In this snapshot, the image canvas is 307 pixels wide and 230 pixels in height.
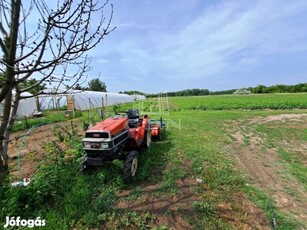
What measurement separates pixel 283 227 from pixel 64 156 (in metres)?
4.48

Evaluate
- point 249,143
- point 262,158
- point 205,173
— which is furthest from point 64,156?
point 249,143

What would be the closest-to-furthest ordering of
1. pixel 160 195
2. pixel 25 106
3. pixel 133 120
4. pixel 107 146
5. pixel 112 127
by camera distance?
pixel 160 195 → pixel 107 146 → pixel 112 127 → pixel 133 120 → pixel 25 106

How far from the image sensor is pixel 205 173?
182 inches

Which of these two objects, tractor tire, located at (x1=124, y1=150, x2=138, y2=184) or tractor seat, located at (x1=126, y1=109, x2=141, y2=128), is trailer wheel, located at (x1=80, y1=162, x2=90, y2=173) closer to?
tractor tire, located at (x1=124, y1=150, x2=138, y2=184)

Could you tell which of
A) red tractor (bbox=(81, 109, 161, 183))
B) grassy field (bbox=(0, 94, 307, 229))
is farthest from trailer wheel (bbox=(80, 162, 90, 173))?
grassy field (bbox=(0, 94, 307, 229))

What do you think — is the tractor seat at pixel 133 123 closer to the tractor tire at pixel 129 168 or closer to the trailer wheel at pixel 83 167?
the tractor tire at pixel 129 168

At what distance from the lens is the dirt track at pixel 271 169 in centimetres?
407

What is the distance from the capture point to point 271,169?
18.3 feet

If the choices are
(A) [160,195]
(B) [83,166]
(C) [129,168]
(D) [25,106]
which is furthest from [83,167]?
(D) [25,106]

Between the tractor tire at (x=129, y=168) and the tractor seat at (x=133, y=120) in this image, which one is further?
the tractor seat at (x=133, y=120)

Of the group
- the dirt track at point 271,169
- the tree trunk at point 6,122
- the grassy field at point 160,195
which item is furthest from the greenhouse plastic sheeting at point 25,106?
the dirt track at point 271,169

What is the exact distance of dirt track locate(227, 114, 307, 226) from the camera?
4070 millimetres

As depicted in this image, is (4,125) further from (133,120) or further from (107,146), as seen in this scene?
(133,120)

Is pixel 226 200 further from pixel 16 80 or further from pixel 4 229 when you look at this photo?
pixel 16 80
